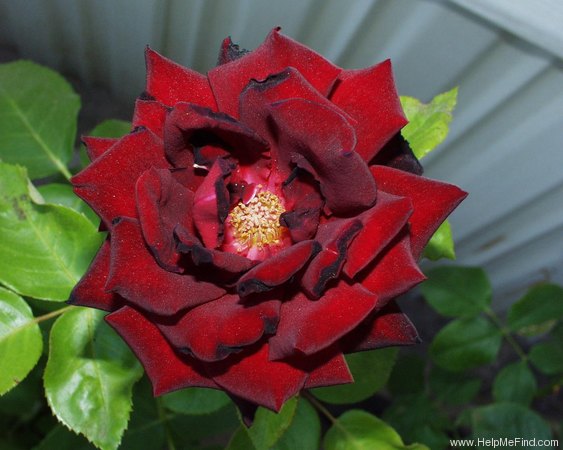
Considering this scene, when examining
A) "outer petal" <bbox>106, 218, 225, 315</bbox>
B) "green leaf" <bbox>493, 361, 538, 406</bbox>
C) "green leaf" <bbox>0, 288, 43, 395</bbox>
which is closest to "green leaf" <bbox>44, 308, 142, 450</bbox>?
"green leaf" <bbox>0, 288, 43, 395</bbox>

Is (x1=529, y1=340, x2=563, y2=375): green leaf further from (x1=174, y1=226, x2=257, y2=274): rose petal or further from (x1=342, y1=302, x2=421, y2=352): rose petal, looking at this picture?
(x1=174, y1=226, x2=257, y2=274): rose petal

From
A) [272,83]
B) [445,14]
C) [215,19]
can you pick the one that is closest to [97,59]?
[215,19]

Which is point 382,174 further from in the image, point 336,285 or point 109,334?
point 109,334

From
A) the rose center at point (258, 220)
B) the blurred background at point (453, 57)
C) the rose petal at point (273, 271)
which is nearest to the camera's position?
the rose petal at point (273, 271)

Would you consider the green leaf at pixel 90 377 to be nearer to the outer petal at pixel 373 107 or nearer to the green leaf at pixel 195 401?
the green leaf at pixel 195 401

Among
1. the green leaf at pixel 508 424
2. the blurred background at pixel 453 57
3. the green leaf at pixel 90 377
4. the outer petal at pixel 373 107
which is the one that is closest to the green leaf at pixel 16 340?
the green leaf at pixel 90 377
